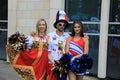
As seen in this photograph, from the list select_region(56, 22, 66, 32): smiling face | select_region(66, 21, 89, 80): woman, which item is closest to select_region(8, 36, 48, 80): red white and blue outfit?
select_region(56, 22, 66, 32): smiling face

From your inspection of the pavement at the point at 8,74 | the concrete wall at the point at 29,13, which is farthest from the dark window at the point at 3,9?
the pavement at the point at 8,74

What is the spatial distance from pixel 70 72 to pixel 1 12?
801 centimetres

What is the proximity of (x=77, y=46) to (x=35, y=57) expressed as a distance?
777 mm

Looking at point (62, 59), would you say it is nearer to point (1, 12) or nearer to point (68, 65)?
point (68, 65)

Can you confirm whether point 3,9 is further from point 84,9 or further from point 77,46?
point 77,46

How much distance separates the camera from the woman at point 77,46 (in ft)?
17.4

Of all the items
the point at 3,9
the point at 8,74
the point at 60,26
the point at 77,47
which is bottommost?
the point at 8,74

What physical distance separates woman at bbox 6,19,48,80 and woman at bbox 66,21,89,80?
45 cm

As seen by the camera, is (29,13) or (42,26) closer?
(42,26)

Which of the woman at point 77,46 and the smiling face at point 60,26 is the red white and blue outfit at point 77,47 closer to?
the woman at point 77,46

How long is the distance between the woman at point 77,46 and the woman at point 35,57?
0.45m

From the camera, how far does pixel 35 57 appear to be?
5.56 m

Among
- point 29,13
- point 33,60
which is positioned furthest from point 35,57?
point 29,13

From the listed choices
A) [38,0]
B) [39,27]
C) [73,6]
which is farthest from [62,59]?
[38,0]
